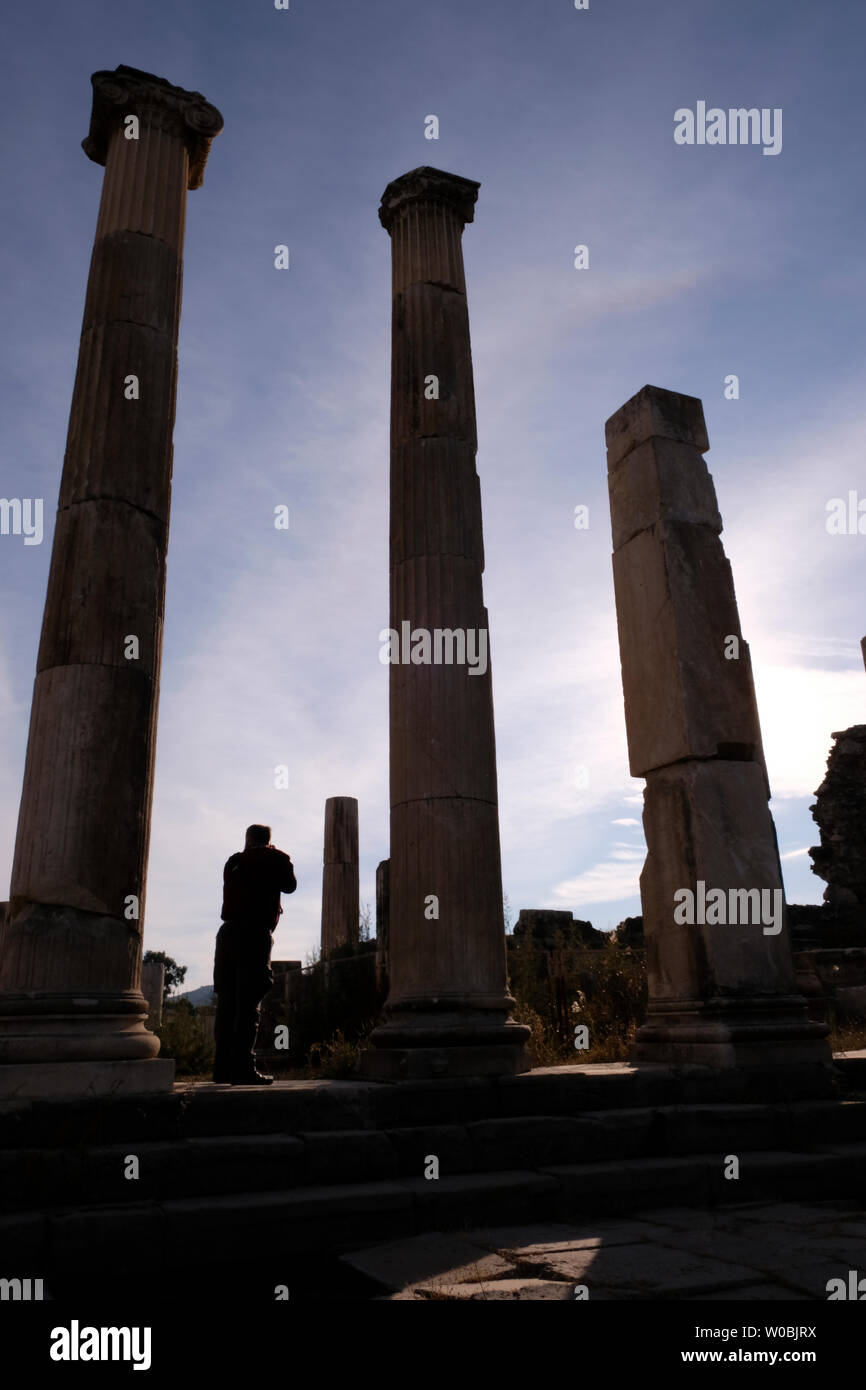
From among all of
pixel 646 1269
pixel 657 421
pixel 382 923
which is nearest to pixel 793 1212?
pixel 646 1269

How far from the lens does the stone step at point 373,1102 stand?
525cm

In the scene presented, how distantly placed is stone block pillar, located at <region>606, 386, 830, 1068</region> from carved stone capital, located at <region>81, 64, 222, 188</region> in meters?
4.63

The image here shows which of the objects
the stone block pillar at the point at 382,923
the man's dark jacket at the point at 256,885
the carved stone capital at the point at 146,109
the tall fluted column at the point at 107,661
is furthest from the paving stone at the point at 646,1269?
the carved stone capital at the point at 146,109

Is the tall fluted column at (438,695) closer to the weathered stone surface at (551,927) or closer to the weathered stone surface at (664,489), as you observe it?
the weathered stone surface at (664,489)

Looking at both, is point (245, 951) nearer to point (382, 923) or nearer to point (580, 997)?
point (580, 997)

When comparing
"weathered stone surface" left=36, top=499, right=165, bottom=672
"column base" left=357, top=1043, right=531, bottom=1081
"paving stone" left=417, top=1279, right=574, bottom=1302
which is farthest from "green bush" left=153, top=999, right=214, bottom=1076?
"paving stone" left=417, top=1279, right=574, bottom=1302

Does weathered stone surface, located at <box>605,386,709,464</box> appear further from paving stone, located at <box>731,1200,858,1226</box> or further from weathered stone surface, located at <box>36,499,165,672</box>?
paving stone, located at <box>731,1200,858,1226</box>

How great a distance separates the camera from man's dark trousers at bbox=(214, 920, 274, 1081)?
24.1 feet

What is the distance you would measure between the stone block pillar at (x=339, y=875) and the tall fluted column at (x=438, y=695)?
15643mm

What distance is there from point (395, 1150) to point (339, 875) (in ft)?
58.6

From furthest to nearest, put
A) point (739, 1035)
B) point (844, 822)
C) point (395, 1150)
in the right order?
point (844, 822) → point (739, 1035) → point (395, 1150)

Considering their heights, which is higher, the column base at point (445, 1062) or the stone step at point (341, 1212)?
the column base at point (445, 1062)

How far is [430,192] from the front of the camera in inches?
378
